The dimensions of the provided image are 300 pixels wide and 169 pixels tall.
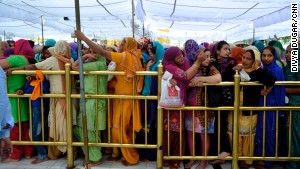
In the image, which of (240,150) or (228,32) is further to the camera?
(228,32)

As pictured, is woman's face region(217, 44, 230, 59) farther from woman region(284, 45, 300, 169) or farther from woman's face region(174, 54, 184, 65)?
woman region(284, 45, 300, 169)

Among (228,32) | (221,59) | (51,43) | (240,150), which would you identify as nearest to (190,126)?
(240,150)

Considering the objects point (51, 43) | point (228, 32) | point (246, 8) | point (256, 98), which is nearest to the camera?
point (256, 98)

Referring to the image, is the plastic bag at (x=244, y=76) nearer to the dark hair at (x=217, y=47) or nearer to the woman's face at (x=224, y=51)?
the woman's face at (x=224, y=51)

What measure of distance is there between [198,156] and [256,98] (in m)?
0.99

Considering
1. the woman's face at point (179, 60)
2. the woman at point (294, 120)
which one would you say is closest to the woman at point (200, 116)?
the woman's face at point (179, 60)

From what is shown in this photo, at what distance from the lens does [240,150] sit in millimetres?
3666

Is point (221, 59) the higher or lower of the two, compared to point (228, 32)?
lower

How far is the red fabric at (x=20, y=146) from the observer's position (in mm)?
3898

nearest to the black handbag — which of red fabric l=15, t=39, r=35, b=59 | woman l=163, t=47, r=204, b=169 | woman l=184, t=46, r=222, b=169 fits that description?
woman l=184, t=46, r=222, b=169

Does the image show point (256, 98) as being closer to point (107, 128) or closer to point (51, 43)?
point (107, 128)

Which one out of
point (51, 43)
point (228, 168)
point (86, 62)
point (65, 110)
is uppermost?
point (51, 43)

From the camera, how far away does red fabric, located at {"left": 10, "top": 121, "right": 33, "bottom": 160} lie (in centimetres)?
390

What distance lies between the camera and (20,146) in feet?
12.9
